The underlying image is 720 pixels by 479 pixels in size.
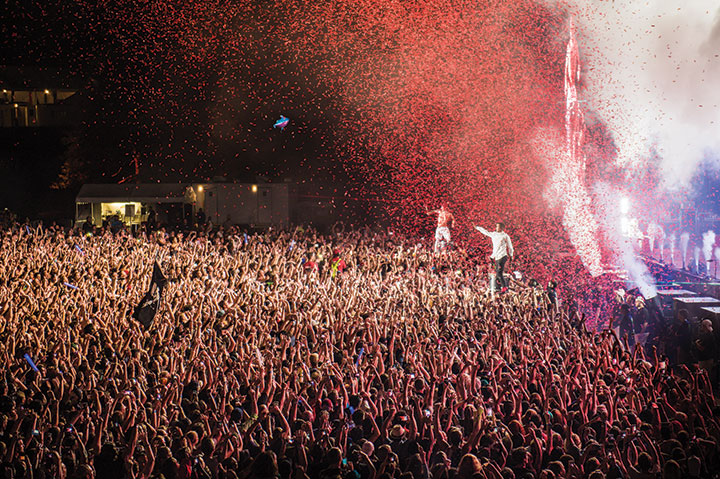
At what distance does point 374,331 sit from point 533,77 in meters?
26.8

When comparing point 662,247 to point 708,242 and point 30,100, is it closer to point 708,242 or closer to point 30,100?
point 708,242

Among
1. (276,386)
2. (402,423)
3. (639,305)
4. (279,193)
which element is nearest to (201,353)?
(276,386)

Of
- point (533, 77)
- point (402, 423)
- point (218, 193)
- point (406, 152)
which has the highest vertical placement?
point (533, 77)

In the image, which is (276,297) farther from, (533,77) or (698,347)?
(533,77)

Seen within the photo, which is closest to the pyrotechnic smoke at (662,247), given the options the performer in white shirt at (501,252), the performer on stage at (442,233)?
the performer on stage at (442,233)

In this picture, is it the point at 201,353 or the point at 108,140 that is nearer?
the point at 201,353

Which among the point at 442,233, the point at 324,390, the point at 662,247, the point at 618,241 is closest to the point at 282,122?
the point at 618,241

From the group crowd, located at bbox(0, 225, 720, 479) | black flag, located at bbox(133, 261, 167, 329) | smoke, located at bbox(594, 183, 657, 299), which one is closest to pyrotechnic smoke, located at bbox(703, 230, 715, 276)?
smoke, located at bbox(594, 183, 657, 299)

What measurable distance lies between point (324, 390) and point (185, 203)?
2043 cm

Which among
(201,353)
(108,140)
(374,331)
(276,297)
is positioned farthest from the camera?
(108,140)

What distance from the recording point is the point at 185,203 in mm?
25219

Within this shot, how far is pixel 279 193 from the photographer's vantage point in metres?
27.3

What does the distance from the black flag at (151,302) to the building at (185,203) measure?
13550 mm

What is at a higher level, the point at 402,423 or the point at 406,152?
the point at 406,152
